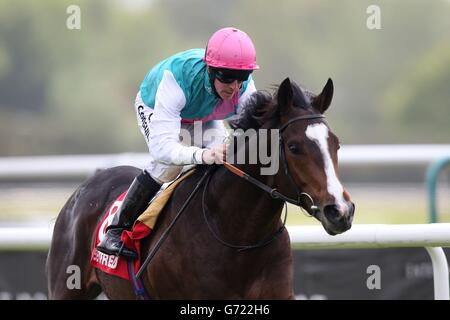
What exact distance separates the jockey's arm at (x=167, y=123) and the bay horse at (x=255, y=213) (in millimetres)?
217

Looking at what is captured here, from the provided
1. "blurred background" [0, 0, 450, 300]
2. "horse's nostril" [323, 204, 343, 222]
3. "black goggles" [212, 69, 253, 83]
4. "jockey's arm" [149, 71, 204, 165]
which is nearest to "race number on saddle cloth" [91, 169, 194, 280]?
"jockey's arm" [149, 71, 204, 165]

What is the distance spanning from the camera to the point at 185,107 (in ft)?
15.5

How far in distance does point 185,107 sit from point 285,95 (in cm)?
71

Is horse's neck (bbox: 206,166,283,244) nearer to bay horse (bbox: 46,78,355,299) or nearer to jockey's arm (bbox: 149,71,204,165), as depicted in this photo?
bay horse (bbox: 46,78,355,299)

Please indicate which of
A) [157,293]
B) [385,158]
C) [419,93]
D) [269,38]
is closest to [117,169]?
[157,293]

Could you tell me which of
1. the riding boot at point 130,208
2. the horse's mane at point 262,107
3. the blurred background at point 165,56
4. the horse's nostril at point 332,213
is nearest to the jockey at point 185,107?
the riding boot at point 130,208

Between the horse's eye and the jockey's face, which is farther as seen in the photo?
the jockey's face

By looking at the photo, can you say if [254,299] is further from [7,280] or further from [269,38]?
[269,38]

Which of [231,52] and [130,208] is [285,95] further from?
→ [130,208]

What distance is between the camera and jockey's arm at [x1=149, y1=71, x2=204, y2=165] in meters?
4.50

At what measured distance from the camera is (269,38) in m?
36.5

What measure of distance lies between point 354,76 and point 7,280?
2807 cm

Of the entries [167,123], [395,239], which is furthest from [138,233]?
[395,239]

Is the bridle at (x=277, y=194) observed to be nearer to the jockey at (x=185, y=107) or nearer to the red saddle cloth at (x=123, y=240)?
the jockey at (x=185, y=107)
